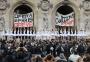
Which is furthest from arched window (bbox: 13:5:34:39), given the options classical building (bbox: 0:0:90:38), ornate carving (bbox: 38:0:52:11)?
ornate carving (bbox: 38:0:52:11)

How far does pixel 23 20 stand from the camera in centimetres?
4600

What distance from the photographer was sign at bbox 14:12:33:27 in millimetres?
45938

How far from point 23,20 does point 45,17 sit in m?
1.86

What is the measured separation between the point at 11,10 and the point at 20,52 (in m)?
27.4

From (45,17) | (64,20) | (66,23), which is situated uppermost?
(45,17)

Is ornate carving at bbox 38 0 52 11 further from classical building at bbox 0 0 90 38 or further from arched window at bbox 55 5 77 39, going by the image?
arched window at bbox 55 5 77 39

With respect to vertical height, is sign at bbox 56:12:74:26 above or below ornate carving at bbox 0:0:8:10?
below

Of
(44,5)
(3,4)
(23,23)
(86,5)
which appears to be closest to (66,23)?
(86,5)

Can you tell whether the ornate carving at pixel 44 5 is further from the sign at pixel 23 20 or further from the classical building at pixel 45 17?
the sign at pixel 23 20

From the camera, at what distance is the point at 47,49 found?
1302 inches

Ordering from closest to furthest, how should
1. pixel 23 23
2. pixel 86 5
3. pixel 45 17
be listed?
pixel 23 23 → pixel 45 17 → pixel 86 5

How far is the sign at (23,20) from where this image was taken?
4594 cm

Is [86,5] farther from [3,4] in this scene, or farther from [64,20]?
[3,4]

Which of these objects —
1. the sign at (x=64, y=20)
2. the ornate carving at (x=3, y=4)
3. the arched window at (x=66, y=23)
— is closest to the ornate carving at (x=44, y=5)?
the arched window at (x=66, y=23)
